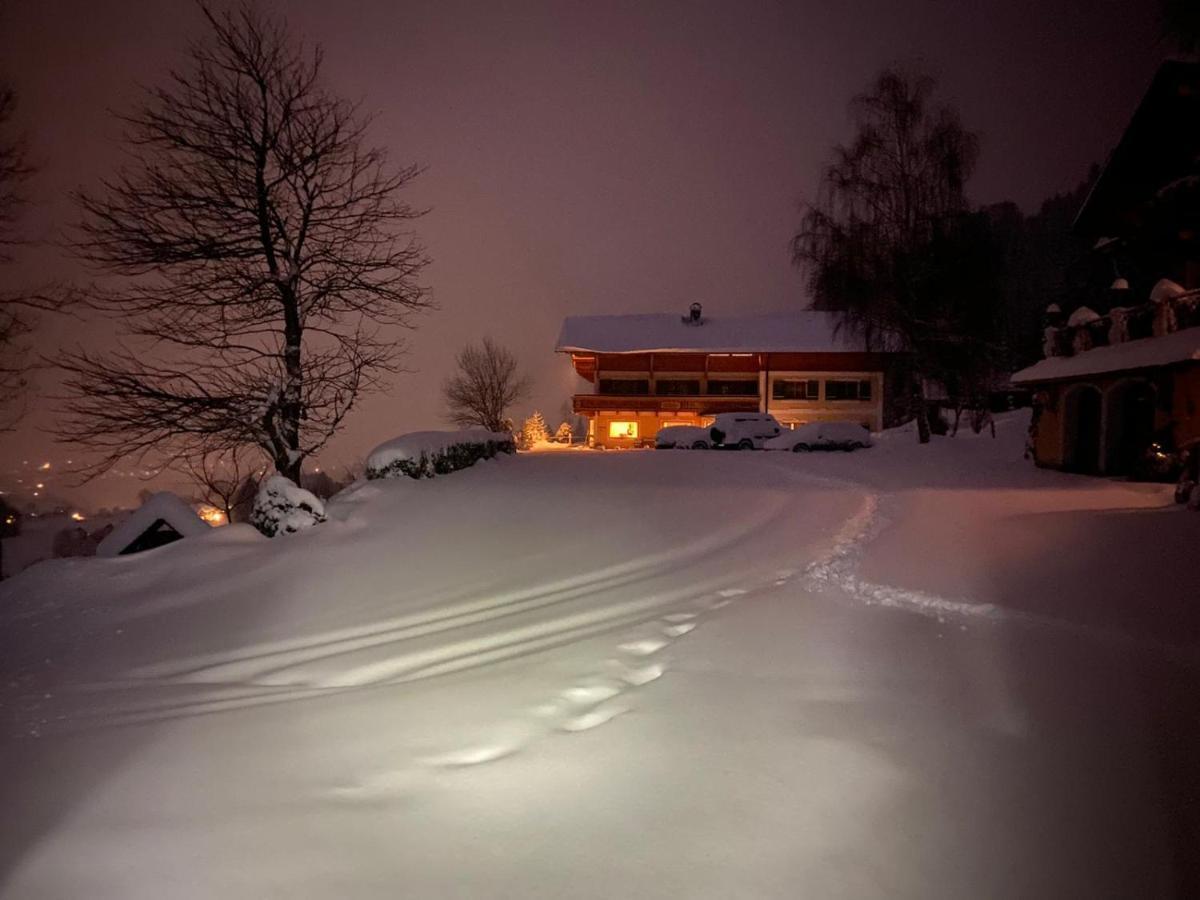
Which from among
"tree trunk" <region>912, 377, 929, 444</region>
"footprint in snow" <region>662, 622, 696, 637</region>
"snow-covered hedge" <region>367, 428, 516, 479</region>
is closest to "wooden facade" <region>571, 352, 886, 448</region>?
A: "tree trunk" <region>912, 377, 929, 444</region>

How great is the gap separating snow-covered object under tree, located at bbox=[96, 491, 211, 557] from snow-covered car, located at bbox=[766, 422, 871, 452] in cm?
2446

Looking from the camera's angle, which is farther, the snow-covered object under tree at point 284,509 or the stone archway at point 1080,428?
the stone archway at point 1080,428

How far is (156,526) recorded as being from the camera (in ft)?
34.0

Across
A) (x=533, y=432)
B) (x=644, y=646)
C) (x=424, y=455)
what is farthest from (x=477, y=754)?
(x=533, y=432)

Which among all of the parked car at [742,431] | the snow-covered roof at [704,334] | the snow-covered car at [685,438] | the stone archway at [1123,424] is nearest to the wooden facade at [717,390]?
the snow-covered roof at [704,334]

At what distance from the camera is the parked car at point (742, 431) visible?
109ft

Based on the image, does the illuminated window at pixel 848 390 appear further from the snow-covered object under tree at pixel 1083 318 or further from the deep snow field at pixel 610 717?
the deep snow field at pixel 610 717

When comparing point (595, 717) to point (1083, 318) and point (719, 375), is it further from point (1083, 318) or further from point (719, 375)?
point (719, 375)

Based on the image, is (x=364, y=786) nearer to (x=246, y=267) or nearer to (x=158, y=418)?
(x=158, y=418)

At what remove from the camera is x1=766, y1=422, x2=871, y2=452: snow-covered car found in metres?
29.9

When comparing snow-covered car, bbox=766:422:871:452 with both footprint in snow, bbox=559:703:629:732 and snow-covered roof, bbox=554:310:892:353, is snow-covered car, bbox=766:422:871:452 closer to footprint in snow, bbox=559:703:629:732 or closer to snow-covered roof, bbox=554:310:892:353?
snow-covered roof, bbox=554:310:892:353

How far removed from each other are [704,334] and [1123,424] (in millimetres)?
31325

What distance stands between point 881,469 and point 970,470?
2.27 m

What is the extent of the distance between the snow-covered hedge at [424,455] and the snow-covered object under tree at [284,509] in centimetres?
285
